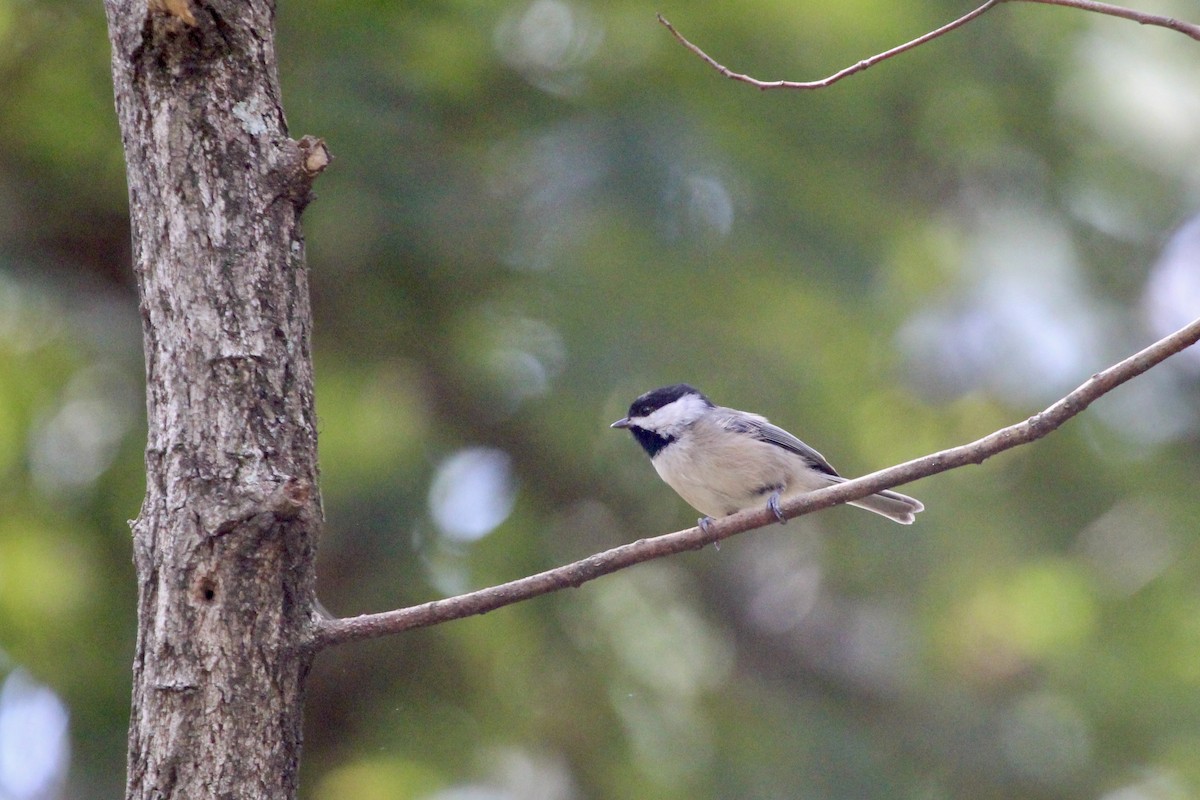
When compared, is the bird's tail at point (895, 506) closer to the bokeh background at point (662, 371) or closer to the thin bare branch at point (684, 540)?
the bokeh background at point (662, 371)

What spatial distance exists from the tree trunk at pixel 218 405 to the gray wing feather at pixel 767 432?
220 cm

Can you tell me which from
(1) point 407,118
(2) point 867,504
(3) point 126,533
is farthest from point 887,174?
(3) point 126,533

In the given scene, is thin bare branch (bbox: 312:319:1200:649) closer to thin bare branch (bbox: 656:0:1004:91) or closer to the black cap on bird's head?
thin bare branch (bbox: 656:0:1004:91)

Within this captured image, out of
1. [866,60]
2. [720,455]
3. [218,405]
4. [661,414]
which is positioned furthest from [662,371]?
[218,405]

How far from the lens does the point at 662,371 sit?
3.73 meters

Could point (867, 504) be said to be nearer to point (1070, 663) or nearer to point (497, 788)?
point (1070, 663)

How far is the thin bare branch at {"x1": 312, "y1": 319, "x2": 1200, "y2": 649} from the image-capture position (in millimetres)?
1966

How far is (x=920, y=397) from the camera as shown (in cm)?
464

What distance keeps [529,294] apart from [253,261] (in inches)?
75.1

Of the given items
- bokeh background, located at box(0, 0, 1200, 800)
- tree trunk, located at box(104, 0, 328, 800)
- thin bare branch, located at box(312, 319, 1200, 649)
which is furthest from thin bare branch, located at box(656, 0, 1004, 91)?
bokeh background, located at box(0, 0, 1200, 800)

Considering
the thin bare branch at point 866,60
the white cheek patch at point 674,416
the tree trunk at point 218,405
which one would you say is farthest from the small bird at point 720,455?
the tree trunk at point 218,405

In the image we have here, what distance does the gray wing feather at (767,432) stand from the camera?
A: 3982mm

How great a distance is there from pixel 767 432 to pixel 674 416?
15.0 inches

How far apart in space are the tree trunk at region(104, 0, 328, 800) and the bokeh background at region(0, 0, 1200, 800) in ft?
4.88
